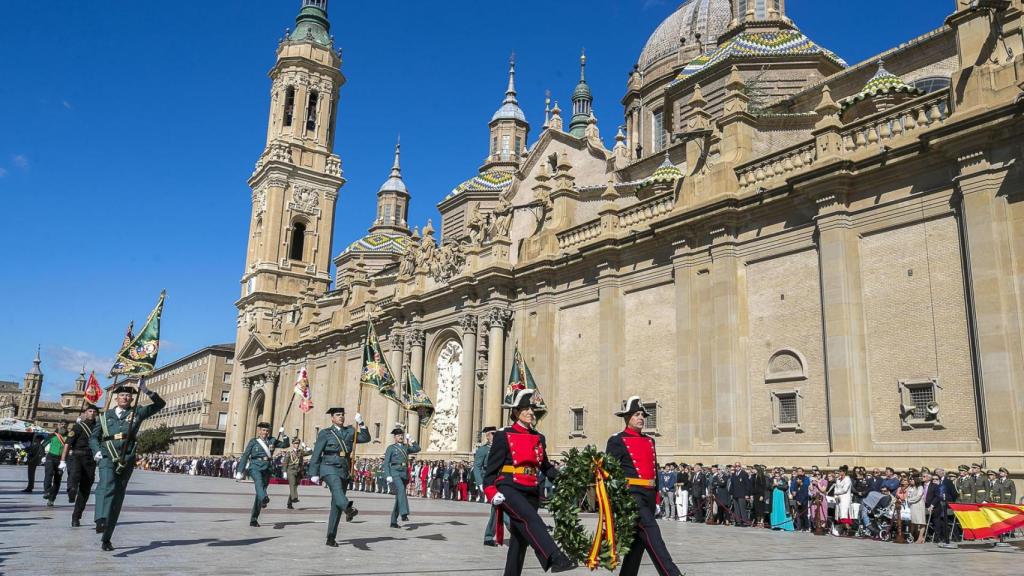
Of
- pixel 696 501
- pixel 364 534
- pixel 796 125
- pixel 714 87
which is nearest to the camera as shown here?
pixel 364 534

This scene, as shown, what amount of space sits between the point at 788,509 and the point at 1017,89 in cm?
1012

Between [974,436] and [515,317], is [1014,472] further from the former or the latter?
[515,317]

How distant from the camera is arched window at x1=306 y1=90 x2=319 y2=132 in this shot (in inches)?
2785

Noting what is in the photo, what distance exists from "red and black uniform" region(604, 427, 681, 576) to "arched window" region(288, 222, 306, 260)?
6449 cm

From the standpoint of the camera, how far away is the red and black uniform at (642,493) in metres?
7.32

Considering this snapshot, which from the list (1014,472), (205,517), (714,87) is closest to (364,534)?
(205,517)

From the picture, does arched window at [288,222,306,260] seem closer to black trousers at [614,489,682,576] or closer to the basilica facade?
the basilica facade

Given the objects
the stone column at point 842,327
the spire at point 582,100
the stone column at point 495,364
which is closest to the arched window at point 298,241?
the spire at point 582,100

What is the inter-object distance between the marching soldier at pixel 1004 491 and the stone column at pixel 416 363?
24.9 meters

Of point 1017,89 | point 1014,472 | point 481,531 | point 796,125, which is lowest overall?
point 481,531

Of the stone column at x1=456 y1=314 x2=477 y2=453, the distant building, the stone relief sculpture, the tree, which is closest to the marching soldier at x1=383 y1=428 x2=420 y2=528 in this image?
the stone column at x1=456 y1=314 x2=477 y2=453

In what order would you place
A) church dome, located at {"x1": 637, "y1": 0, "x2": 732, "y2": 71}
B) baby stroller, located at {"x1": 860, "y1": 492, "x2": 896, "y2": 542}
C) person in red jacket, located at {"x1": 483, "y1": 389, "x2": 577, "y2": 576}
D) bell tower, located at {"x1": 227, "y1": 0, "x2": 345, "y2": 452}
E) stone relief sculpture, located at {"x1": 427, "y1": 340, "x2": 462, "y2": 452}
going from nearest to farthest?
person in red jacket, located at {"x1": 483, "y1": 389, "x2": 577, "y2": 576} → baby stroller, located at {"x1": 860, "y1": 492, "x2": 896, "y2": 542} → stone relief sculpture, located at {"x1": 427, "y1": 340, "x2": 462, "y2": 452} → church dome, located at {"x1": 637, "y1": 0, "x2": 732, "y2": 71} → bell tower, located at {"x1": 227, "y1": 0, "x2": 345, "y2": 452}

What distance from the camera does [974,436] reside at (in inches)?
663

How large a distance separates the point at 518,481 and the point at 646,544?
1.30 meters
